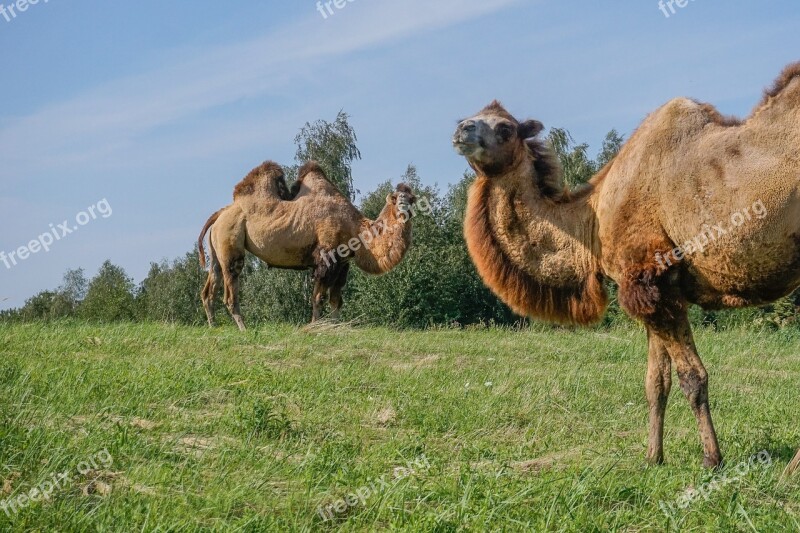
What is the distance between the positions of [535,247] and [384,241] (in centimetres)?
966

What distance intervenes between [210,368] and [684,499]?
170 inches

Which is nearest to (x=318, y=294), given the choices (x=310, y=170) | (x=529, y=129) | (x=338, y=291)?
(x=338, y=291)

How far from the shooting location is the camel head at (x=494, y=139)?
5738 millimetres

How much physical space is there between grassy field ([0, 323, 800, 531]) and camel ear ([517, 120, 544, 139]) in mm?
2159

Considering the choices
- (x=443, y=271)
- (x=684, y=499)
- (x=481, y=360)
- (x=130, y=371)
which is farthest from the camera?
(x=443, y=271)

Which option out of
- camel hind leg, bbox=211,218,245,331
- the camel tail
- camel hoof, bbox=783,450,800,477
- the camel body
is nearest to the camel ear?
the camel body

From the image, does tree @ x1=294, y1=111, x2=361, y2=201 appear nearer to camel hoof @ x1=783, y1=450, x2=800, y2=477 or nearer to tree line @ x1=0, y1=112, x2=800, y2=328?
tree line @ x1=0, y1=112, x2=800, y2=328

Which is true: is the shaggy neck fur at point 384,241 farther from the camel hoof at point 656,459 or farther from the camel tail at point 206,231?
the camel hoof at point 656,459

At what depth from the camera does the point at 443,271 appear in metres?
33.3

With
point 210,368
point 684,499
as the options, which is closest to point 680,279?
point 684,499

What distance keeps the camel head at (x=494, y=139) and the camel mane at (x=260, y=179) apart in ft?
34.4

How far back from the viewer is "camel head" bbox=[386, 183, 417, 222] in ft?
49.6

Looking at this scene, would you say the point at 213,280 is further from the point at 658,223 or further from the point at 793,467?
the point at 793,467

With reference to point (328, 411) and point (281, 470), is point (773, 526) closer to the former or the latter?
point (281, 470)
